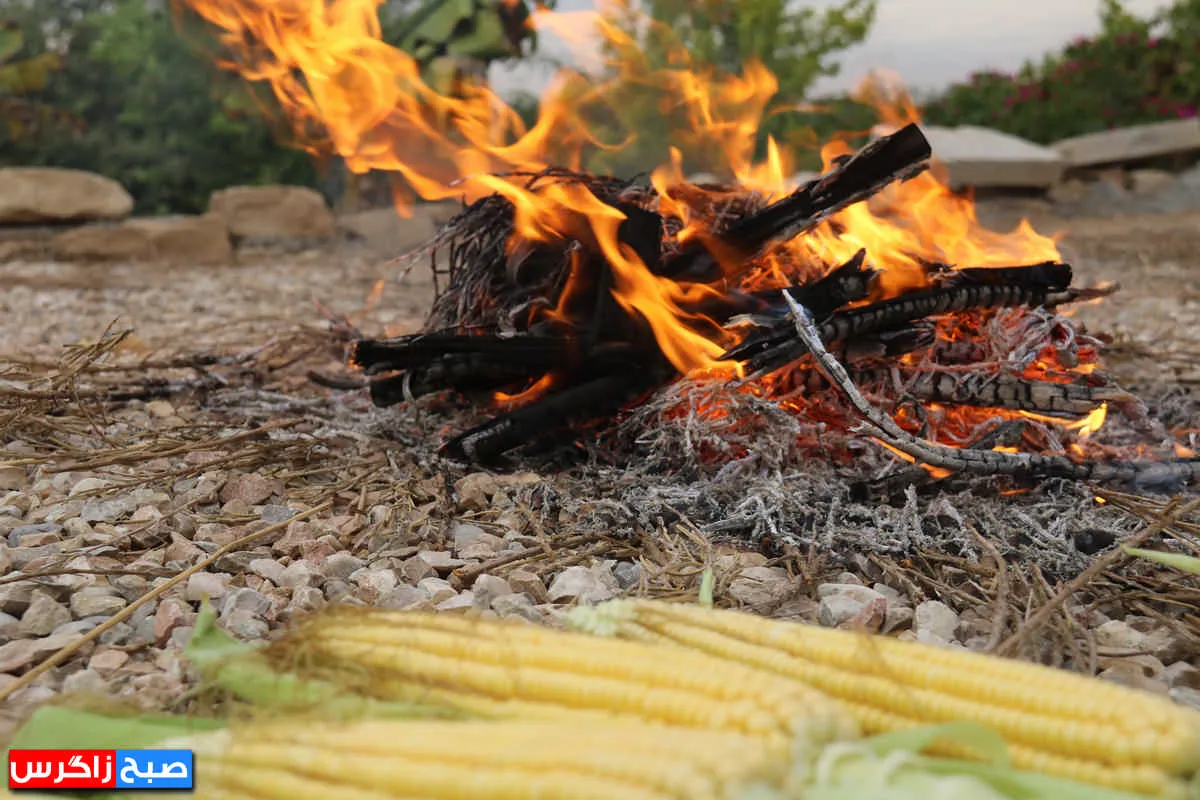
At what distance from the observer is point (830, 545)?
2.25 m

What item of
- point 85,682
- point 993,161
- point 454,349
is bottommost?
point 85,682

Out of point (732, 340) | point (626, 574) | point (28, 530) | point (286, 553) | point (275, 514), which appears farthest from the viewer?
point (732, 340)

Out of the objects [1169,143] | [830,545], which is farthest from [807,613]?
[1169,143]

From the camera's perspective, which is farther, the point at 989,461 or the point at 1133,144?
the point at 1133,144

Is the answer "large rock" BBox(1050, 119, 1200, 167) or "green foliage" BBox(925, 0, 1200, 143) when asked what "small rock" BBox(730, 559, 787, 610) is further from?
"green foliage" BBox(925, 0, 1200, 143)

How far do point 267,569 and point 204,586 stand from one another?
141 millimetres

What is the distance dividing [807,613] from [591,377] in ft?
4.12

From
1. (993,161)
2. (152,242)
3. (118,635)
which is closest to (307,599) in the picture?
(118,635)

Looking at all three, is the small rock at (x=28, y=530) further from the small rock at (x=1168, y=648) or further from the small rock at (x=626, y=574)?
the small rock at (x=1168, y=648)

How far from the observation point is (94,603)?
77.1 inches

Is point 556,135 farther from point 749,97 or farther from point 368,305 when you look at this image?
point 368,305

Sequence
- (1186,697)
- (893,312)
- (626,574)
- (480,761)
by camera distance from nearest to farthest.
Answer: (480,761) → (1186,697) → (626,574) → (893,312)

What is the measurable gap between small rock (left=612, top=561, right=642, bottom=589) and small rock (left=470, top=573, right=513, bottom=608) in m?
0.25

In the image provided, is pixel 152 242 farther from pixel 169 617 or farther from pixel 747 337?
pixel 169 617
